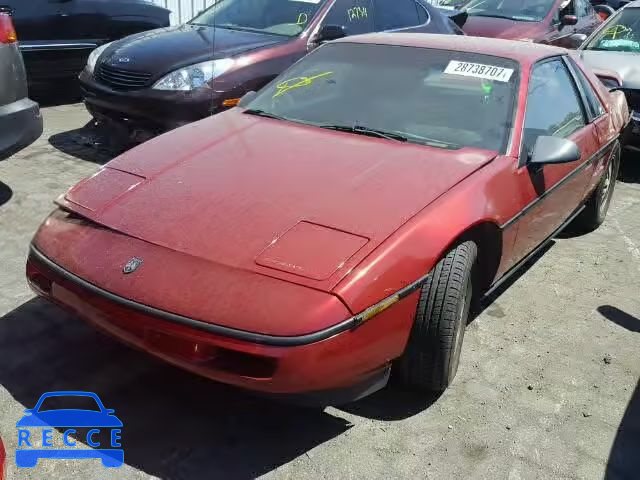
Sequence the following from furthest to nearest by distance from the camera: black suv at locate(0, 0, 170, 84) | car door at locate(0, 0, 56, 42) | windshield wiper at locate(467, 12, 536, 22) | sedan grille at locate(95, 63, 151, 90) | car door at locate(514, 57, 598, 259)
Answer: windshield wiper at locate(467, 12, 536, 22) → black suv at locate(0, 0, 170, 84) → car door at locate(0, 0, 56, 42) → sedan grille at locate(95, 63, 151, 90) → car door at locate(514, 57, 598, 259)

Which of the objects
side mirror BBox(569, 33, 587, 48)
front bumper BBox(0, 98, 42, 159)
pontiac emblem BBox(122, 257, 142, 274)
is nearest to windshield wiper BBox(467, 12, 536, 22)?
side mirror BBox(569, 33, 587, 48)

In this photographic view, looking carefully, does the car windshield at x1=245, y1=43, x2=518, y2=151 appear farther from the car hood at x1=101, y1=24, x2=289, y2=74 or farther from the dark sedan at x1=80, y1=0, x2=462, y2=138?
the car hood at x1=101, y1=24, x2=289, y2=74

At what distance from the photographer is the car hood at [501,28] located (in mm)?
8438

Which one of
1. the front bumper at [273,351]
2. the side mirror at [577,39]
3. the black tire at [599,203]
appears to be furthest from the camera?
the side mirror at [577,39]

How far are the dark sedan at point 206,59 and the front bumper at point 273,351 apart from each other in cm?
297

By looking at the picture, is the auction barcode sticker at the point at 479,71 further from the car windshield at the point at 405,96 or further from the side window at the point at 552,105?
the side window at the point at 552,105

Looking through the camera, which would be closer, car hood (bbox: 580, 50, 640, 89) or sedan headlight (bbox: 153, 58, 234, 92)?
sedan headlight (bbox: 153, 58, 234, 92)

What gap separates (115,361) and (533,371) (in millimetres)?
1869

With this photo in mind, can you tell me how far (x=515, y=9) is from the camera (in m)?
9.14

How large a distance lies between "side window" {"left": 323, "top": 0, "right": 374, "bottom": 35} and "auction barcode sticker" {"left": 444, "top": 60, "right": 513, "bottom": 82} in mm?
2793

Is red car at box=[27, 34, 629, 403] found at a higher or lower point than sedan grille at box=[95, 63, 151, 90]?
higher

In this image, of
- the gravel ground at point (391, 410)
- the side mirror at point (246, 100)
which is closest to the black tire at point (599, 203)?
the gravel ground at point (391, 410)

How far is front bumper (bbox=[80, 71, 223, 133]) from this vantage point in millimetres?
5215

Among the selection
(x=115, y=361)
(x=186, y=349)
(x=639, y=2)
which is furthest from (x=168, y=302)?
(x=639, y=2)
